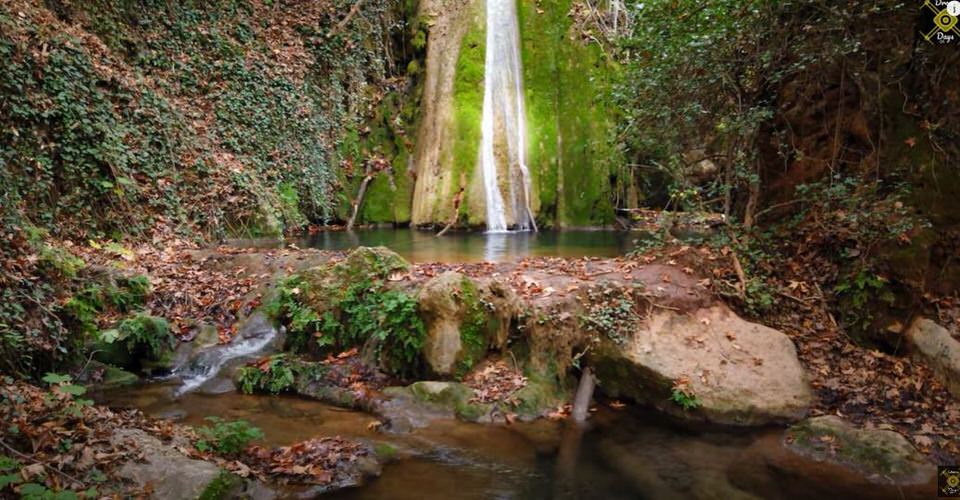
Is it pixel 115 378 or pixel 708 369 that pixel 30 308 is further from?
pixel 708 369

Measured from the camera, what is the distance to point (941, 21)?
→ 18.3 ft

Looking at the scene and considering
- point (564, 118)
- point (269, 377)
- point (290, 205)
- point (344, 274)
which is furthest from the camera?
point (564, 118)

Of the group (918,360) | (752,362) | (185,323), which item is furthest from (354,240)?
(918,360)

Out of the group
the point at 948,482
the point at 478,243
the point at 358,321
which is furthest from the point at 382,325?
the point at 478,243

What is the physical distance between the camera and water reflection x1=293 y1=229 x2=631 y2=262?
1032 cm

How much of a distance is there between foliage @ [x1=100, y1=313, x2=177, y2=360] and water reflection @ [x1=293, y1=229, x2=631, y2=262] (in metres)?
4.18

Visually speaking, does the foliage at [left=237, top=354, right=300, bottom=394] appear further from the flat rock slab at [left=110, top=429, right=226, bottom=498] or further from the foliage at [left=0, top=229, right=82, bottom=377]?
the flat rock slab at [left=110, top=429, right=226, bottom=498]

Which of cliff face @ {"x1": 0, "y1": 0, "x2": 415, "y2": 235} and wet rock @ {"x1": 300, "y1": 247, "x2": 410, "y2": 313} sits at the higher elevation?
cliff face @ {"x1": 0, "y1": 0, "x2": 415, "y2": 235}

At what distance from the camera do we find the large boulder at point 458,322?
5902mm

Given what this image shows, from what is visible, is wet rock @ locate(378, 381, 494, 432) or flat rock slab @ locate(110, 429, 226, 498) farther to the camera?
wet rock @ locate(378, 381, 494, 432)

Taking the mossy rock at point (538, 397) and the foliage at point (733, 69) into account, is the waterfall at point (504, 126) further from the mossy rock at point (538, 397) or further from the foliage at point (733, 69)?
the mossy rock at point (538, 397)

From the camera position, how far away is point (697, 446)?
4984 millimetres

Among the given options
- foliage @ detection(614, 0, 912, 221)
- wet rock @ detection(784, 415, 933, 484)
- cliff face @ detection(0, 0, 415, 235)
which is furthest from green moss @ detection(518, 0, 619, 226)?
wet rock @ detection(784, 415, 933, 484)

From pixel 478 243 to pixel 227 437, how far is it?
26.5ft
